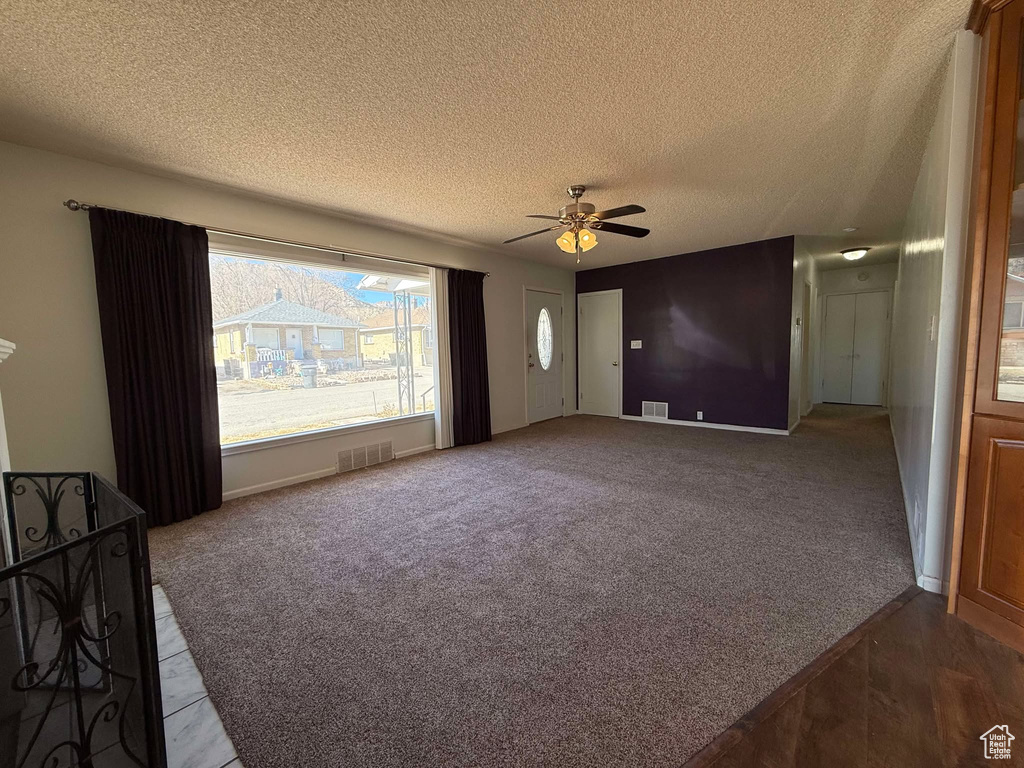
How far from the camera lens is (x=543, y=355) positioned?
6.76 metres

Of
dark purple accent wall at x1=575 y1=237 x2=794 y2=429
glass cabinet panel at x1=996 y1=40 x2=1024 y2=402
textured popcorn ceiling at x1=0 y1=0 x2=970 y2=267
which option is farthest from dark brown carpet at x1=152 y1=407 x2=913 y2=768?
textured popcorn ceiling at x1=0 y1=0 x2=970 y2=267

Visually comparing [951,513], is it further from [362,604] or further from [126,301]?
[126,301]

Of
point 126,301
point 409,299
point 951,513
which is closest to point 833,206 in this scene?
point 951,513

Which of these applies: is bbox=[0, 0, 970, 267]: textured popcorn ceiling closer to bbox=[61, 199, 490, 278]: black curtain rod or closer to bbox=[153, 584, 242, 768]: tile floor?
bbox=[61, 199, 490, 278]: black curtain rod

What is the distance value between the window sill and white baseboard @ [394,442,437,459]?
315 millimetres

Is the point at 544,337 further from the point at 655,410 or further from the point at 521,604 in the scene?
the point at 521,604

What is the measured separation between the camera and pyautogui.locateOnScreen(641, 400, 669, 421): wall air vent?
646 cm

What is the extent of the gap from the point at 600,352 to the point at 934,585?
531 centimetres

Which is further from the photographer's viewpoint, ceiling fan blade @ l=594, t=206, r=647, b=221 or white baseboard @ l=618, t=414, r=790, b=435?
white baseboard @ l=618, t=414, r=790, b=435

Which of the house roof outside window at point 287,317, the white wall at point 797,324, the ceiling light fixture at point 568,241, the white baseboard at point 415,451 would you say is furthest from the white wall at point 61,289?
the white wall at point 797,324

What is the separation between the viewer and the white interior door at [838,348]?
7.57m

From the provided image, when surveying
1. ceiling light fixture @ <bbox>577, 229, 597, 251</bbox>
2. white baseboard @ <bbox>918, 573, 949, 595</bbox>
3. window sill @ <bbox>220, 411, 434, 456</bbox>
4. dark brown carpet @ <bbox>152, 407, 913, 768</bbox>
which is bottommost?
dark brown carpet @ <bbox>152, 407, 913, 768</bbox>

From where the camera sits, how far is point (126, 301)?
2945mm

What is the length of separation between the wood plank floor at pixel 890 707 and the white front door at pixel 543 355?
4.96m
